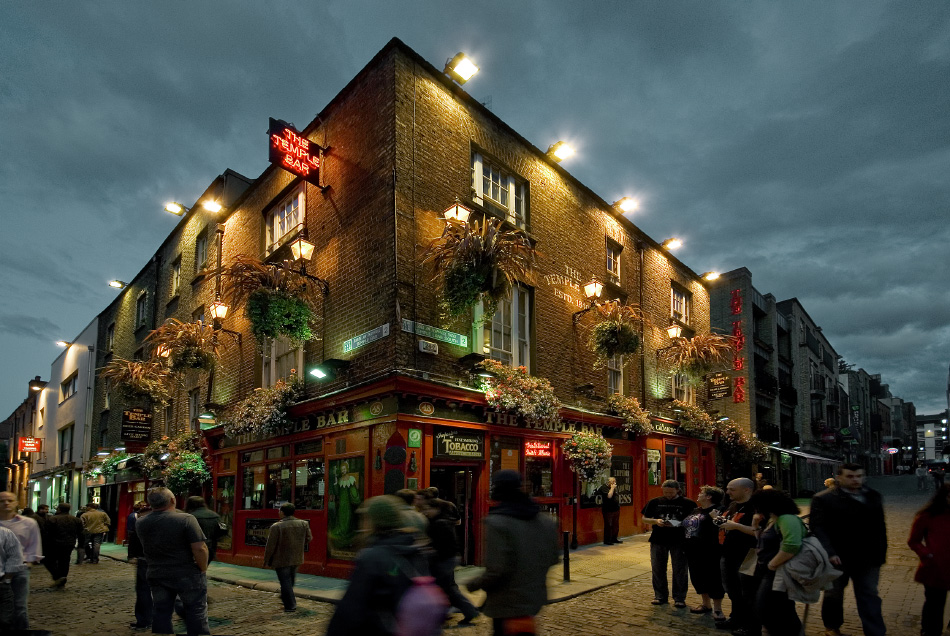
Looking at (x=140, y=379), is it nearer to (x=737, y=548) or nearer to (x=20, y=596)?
(x=20, y=596)

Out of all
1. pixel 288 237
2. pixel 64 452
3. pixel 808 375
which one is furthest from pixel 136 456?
pixel 808 375

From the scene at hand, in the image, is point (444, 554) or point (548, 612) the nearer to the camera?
point (444, 554)

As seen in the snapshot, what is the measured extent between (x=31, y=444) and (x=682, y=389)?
36.8m

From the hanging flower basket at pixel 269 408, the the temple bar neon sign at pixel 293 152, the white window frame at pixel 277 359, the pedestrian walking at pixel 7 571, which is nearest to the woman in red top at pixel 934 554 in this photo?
the pedestrian walking at pixel 7 571

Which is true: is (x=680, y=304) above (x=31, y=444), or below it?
above

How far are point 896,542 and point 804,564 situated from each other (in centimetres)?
1100

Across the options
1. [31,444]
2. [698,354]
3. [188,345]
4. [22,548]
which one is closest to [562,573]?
[22,548]

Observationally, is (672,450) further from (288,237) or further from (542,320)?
(288,237)

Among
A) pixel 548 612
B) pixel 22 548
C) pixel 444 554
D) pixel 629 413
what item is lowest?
pixel 548 612

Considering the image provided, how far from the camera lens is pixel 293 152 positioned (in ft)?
45.8

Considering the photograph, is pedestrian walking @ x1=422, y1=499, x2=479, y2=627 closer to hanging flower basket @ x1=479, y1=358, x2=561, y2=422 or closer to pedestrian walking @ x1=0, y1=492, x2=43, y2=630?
pedestrian walking @ x1=0, y1=492, x2=43, y2=630

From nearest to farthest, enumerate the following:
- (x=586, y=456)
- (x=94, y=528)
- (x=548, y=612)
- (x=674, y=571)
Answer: (x=548, y=612), (x=674, y=571), (x=586, y=456), (x=94, y=528)

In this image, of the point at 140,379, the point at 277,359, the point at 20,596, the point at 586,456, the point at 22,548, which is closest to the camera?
the point at 20,596

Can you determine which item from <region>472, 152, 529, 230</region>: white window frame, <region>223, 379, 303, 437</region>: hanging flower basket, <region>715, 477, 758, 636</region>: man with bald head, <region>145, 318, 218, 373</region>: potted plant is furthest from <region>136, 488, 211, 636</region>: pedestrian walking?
<region>145, 318, 218, 373</region>: potted plant
